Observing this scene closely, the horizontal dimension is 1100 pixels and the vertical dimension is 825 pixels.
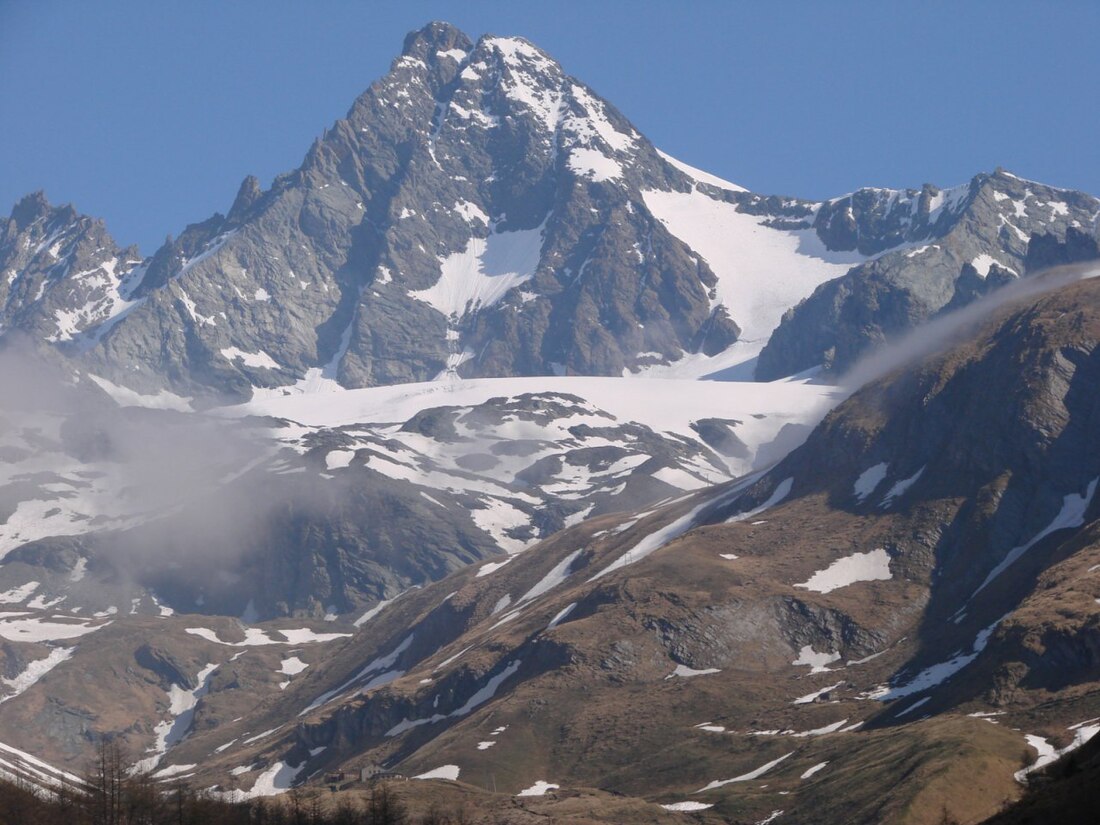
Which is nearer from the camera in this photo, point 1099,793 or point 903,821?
point 1099,793

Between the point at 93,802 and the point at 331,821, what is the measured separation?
25.7 meters

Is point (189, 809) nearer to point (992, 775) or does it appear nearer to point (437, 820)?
point (437, 820)

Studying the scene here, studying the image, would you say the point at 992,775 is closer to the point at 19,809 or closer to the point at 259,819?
the point at 259,819

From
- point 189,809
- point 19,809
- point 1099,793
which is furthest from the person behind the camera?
point 189,809

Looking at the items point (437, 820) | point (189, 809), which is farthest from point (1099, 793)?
point (189, 809)

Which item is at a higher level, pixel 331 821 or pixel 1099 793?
pixel 331 821

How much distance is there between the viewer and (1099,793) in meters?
115

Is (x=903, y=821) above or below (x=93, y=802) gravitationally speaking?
below

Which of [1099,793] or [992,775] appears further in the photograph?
[992,775]

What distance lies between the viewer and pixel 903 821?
193 meters

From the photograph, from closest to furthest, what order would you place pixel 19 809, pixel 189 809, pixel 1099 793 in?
pixel 1099 793
pixel 19 809
pixel 189 809

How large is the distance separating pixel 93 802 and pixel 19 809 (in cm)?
851

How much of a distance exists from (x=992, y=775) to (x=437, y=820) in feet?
203

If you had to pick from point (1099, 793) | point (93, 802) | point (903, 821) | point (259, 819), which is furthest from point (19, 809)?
point (1099, 793)
